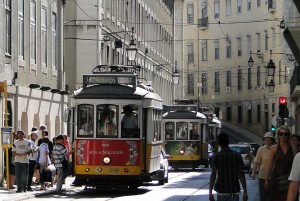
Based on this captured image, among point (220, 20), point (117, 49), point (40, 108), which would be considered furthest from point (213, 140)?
point (220, 20)

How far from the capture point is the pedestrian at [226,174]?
12.6 metres

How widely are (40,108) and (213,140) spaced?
18594 mm

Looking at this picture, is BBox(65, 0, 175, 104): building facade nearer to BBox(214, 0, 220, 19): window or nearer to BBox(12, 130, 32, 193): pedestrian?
BBox(12, 130, 32, 193): pedestrian

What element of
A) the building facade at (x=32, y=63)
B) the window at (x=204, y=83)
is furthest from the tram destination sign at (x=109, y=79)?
the window at (x=204, y=83)

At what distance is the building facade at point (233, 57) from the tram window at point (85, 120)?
5423 cm

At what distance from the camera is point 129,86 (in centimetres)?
2673

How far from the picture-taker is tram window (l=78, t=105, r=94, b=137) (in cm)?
2622

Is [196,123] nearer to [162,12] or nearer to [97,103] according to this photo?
[97,103]

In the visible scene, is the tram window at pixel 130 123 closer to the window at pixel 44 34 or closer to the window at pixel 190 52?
the window at pixel 44 34

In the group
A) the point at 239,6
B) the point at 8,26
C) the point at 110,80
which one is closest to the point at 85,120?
the point at 110,80

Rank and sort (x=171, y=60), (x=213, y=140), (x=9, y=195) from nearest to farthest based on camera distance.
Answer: (x=9, y=195), (x=213, y=140), (x=171, y=60)

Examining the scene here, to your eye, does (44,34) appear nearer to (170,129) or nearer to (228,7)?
(170,129)

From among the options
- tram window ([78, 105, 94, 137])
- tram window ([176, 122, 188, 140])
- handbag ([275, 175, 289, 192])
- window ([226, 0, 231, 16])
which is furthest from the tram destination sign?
window ([226, 0, 231, 16])

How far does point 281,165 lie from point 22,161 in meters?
12.6
